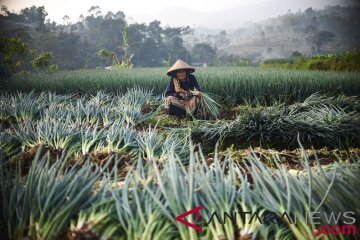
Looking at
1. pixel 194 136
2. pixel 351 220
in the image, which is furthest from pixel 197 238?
pixel 194 136

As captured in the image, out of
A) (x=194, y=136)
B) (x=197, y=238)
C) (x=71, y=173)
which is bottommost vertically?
(x=194, y=136)

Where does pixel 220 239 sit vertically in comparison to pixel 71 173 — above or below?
below

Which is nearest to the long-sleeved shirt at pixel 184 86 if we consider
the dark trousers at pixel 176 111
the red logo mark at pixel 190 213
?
the dark trousers at pixel 176 111

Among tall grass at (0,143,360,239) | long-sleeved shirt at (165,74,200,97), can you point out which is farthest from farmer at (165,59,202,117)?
tall grass at (0,143,360,239)

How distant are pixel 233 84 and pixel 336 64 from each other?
514 centimetres

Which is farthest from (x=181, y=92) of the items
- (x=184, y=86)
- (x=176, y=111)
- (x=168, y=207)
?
(x=168, y=207)

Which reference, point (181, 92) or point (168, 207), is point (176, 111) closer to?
point (181, 92)

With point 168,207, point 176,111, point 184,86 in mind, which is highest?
point 184,86

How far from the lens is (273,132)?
2.80 metres

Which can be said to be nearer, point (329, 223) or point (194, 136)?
point (329, 223)

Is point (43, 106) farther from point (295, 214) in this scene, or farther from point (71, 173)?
point (295, 214)

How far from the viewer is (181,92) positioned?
3637 millimetres

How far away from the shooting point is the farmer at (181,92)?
3.56 meters

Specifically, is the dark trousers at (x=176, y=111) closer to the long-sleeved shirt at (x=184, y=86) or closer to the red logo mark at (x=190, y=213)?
the long-sleeved shirt at (x=184, y=86)
